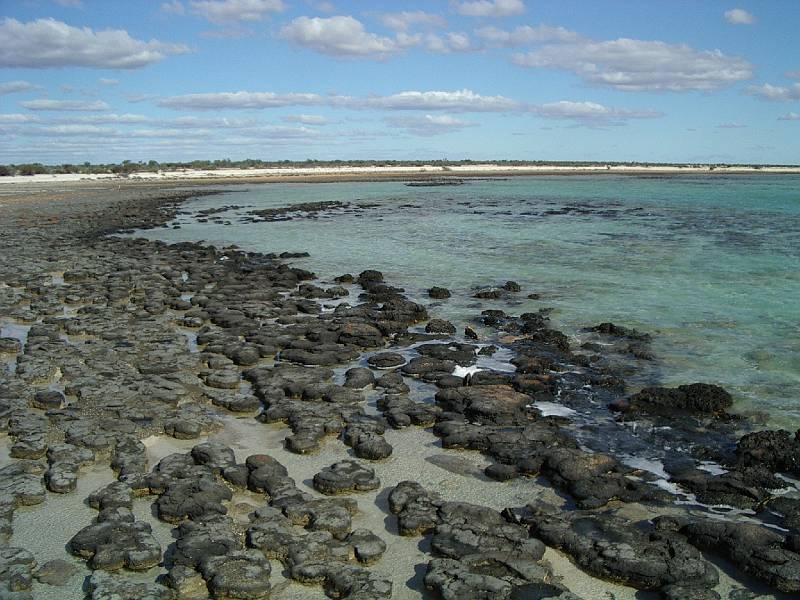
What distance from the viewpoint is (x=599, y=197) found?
2362 inches

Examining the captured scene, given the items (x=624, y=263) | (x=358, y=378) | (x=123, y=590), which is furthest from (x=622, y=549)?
(x=624, y=263)

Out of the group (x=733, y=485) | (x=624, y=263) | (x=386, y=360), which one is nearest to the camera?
(x=733, y=485)

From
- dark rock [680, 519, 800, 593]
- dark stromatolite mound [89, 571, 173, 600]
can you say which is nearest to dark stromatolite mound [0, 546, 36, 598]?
dark stromatolite mound [89, 571, 173, 600]

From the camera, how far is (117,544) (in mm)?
5934

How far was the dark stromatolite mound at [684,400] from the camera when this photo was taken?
9523 millimetres

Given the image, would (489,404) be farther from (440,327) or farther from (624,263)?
(624,263)

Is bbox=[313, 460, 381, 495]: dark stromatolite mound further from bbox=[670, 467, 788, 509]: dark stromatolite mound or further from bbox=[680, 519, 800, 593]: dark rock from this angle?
bbox=[670, 467, 788, 509]: dark stromatolite mound

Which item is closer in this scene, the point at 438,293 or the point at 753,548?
the point at 753,548

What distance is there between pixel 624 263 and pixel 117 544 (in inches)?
776

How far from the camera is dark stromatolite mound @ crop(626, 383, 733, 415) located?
9.52 metres

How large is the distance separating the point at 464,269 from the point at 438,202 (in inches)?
1265

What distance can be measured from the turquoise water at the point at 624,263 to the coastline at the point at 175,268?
2.08 meters

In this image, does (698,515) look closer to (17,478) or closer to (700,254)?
(17,478)

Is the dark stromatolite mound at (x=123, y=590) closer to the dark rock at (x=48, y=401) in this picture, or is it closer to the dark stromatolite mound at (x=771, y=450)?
the dark rock at (x=48, y=401)
